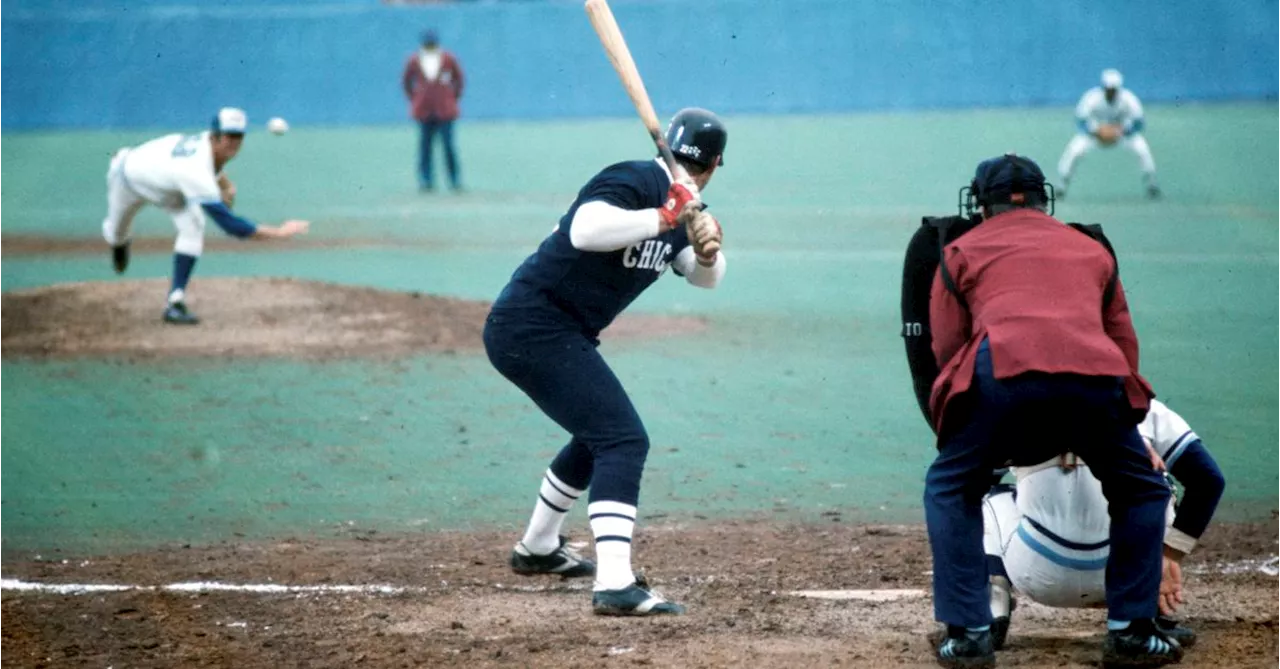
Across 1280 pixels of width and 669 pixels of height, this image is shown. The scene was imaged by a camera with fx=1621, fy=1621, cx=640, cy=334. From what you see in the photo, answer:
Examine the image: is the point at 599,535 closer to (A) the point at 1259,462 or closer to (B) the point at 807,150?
(A) the point at 1259,462

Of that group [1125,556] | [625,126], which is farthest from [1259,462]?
[625,126]

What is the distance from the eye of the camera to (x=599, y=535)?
616 centimetres

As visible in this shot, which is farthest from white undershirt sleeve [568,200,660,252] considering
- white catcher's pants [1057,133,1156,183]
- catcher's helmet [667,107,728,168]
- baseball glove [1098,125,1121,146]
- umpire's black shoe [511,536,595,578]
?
baseball glove [1098,125,1121,146]

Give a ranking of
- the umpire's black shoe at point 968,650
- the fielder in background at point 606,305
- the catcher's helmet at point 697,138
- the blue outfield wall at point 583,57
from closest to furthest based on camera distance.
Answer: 1. the umpire's black shoe at point 968,650
2. the fielder in background at point 606,305
3. the catcher's helmet at point 697,138
4. the blue outfield wall at point 583,57

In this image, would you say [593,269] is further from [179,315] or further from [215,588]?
[179,315]

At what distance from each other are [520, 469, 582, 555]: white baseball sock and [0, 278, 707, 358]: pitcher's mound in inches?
217

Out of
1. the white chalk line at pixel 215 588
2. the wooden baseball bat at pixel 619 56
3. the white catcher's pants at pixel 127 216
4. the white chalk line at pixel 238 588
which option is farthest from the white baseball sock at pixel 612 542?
the white catcher's pants at pixel 127 216

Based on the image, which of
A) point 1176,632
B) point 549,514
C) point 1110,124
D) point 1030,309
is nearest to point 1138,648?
point 1176,632

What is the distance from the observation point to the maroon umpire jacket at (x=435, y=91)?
2420 cm

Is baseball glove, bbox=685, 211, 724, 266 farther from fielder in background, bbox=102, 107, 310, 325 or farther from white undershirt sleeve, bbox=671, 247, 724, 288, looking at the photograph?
fielder in background, bbox=102, 107, 310, 325

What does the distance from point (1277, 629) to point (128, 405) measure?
24.4ft

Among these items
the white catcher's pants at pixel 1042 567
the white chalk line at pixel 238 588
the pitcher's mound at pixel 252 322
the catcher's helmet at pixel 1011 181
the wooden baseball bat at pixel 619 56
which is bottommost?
the pitcher's mound at pixel 252 322

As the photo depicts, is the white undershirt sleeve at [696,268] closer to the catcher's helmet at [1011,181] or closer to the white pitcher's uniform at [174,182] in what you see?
the catcher's helmet at [1011,181]

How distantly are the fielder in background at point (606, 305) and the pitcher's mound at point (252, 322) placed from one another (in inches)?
233
